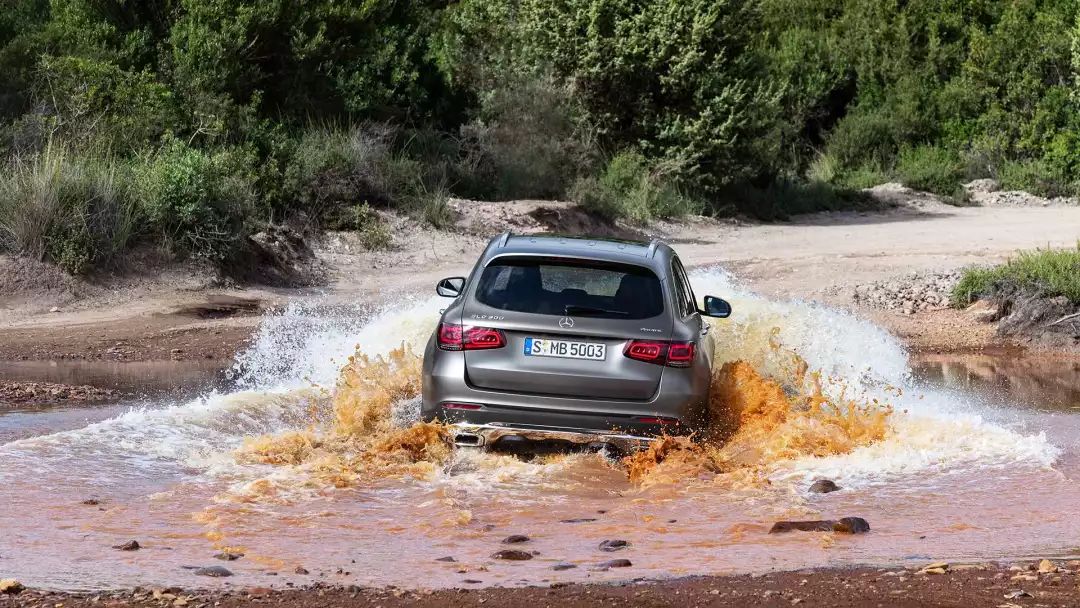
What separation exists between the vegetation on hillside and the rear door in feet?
33.7

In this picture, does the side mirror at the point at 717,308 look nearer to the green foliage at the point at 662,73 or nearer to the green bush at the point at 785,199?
the green foliage at the point at 662,73

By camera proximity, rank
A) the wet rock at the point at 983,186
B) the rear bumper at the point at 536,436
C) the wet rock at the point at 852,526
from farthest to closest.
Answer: the wet rock at the point at 983,186 < the rear bumper at the point at 536,436 < the wet rock at the point at 852,526

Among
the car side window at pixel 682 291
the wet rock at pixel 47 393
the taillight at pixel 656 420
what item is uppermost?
the car side window at pixel 682 291

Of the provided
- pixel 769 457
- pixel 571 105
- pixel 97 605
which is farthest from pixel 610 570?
pixel 571 105

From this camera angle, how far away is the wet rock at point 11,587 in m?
5.86

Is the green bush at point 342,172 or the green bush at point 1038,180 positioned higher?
the green bush at point 342,172

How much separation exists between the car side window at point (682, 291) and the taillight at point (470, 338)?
3.94 ft

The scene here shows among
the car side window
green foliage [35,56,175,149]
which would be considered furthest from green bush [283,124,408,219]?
the car side window

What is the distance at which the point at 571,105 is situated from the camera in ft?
99.8

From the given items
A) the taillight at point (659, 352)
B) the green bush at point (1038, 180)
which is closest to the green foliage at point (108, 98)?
the taillight at point (659, 352)

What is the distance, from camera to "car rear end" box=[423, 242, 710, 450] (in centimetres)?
859

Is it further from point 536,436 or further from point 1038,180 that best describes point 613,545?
point 1038,180

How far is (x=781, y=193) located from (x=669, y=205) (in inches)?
247

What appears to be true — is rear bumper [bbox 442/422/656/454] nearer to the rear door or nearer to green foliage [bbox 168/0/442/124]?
the rear door
